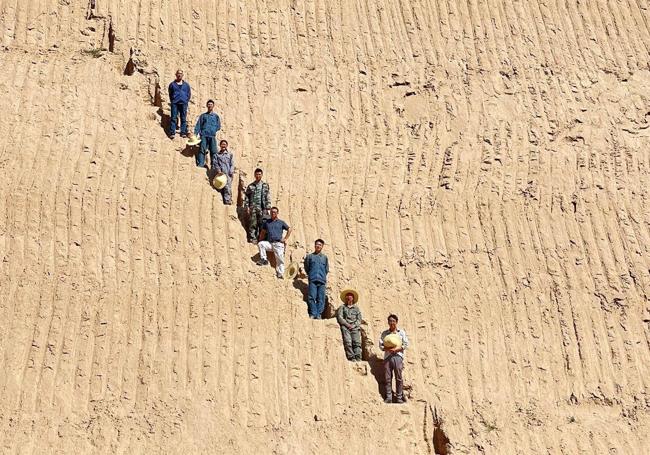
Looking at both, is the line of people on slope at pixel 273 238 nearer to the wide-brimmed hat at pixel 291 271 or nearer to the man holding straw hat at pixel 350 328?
the man holding straw hat at pixel 350 328

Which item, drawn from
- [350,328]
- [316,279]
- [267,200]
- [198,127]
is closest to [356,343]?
[350,328]

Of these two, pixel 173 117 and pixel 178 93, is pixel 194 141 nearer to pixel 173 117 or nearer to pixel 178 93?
pixel 173 117

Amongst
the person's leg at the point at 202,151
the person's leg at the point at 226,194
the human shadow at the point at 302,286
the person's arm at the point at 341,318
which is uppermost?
the person's leg at the point at 202,151

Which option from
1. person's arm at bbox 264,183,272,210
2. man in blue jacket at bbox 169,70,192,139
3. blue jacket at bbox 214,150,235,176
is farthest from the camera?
man in blue jacket at bbox 169,70,192,139

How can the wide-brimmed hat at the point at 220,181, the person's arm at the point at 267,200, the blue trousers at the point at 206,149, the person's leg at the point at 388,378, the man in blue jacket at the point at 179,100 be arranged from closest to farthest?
the person's leg at the point at 388,378, the person's arm at the point at 267,200, the wide-brimmed hat at the point at 220,181, the blue trousers at the point at 206,149, the man in blue jacket at the point at 179,100

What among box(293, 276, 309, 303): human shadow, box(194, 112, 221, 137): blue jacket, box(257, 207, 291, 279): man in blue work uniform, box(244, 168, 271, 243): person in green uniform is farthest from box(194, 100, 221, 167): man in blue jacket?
box(293, 276, 309, 303): human shadow

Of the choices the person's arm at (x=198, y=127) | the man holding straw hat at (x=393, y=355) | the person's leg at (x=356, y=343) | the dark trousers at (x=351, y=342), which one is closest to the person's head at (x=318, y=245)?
the dark trousers at (x=351, y=342)

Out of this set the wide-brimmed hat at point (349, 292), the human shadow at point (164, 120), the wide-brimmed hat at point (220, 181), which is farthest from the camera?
the human shadow at point (164, 120)

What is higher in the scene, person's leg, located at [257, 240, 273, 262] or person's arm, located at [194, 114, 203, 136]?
person's arm, located at [194, 114, 203, 136]

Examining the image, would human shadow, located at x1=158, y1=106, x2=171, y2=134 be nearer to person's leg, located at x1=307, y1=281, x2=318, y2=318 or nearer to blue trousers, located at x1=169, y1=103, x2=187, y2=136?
blue trousers, located at x1=169, y1=103, x2=187, y2=136
